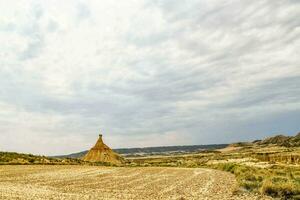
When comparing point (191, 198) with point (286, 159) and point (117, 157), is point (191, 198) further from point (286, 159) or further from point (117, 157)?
point (117, 157)

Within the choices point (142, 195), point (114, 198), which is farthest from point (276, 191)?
point (114, 198)

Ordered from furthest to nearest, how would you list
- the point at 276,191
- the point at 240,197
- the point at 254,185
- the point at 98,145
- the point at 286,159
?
the point at 98,145, the point at 286,159, the point at 254,185, the point at 276,191, the point at 240,197

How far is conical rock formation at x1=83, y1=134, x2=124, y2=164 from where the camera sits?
92.8 metres

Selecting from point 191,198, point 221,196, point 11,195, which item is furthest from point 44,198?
point 221,196

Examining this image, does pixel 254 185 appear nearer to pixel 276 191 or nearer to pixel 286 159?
pixel 276 191

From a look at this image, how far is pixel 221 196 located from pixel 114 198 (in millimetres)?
5276

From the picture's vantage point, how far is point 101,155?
307ft

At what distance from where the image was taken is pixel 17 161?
64.8 meters

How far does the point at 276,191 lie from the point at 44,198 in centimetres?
1142

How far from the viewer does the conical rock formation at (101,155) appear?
92.8m

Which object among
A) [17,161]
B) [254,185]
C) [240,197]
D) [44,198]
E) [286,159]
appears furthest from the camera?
[286,159]

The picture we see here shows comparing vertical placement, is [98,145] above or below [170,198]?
above

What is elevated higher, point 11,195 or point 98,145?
point 98,145

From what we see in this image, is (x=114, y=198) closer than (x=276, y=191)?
Yes
